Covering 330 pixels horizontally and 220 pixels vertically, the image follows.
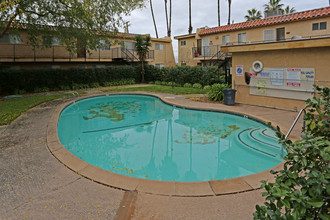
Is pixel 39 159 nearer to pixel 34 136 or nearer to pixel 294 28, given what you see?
pixel 34 136

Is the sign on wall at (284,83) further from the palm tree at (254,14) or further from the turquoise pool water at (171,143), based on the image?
the palm tree at (254,14)

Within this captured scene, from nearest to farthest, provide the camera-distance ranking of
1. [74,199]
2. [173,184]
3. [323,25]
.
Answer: [74,199]
[173,184]
[323,25]

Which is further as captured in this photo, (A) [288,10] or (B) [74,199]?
(A) [288,10]

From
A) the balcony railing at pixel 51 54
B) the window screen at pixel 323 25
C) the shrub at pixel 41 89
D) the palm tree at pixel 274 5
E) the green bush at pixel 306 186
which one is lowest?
the green bush at pixel 306 186

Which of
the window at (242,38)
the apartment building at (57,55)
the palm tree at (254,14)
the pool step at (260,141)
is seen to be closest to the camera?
the pool step at (260,141)

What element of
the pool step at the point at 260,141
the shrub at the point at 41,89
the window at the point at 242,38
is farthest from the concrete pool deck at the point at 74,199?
the window at the point at 242,38

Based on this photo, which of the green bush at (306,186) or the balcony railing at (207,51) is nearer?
the green bush at (306,186)

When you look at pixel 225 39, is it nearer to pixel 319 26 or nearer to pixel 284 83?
pixel 319 26

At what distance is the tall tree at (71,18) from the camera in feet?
44.4

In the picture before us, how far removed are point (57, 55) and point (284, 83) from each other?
18.4 meters

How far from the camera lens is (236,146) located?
306 inches

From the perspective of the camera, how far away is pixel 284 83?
10.9 metres

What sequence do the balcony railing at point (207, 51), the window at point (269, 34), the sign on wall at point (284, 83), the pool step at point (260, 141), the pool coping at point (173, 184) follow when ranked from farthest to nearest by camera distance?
the balcony railing at point (207, 51) < the window at point (269, 34) < the sign on wall at point (284, 83) < the pool step at point (260, 141) < the pool coping at point (173, 184)

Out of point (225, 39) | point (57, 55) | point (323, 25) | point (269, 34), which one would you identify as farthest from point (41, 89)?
point (323, 25)
